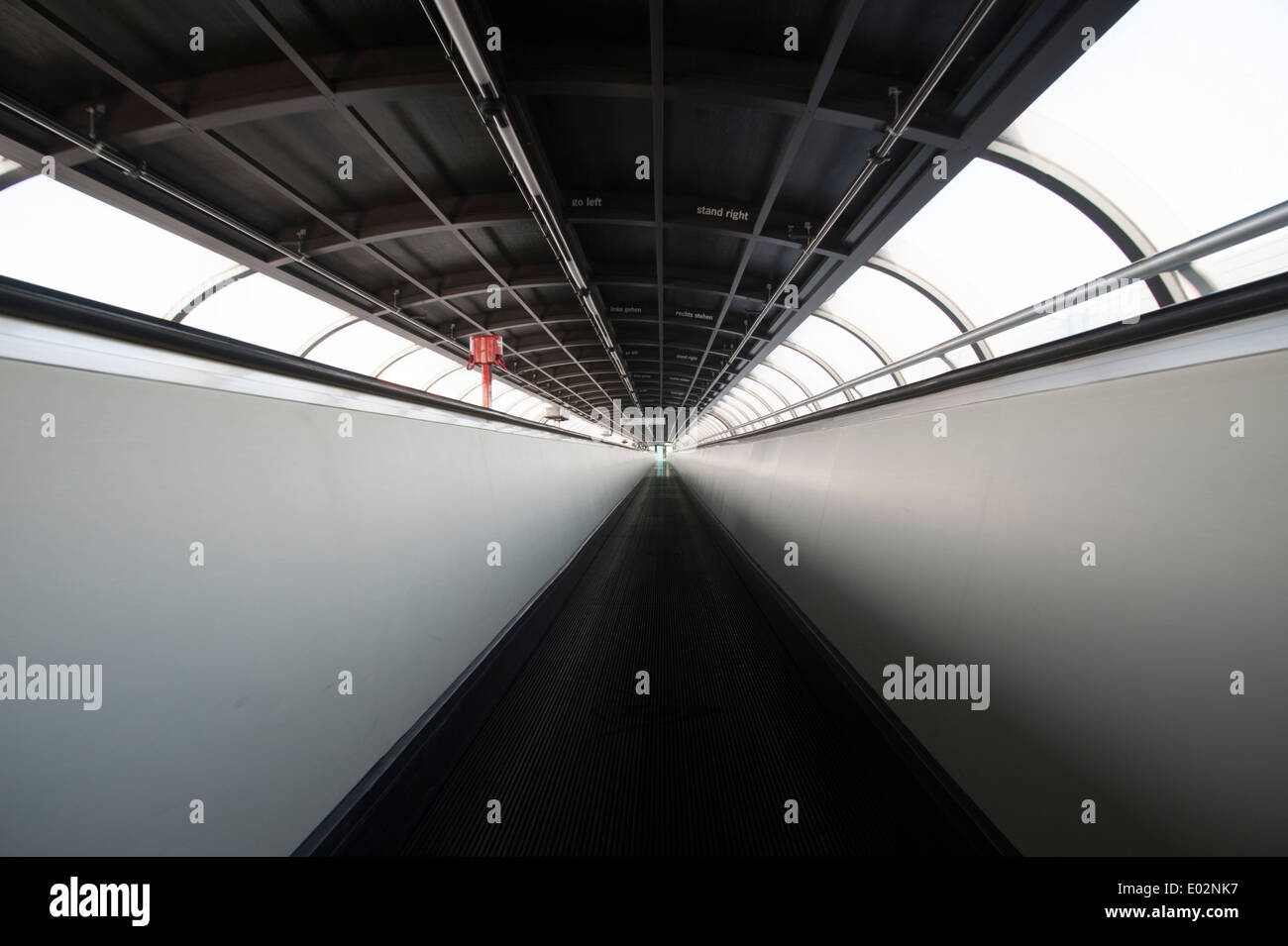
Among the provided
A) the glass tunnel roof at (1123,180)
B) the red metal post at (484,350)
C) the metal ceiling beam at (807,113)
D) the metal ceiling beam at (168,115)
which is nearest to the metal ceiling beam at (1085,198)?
the glass tunnel roof at (1123,180)

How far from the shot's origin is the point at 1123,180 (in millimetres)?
4508

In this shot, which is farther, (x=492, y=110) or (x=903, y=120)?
(x=903, y=120)

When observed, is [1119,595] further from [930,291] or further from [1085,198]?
[930,291]

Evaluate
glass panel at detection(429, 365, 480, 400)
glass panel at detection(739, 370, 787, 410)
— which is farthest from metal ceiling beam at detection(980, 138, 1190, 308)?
glass panel at detection(429, 365, 480, 400)

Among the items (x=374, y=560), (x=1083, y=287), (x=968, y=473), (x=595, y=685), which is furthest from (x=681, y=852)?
(x=1083, y=287)

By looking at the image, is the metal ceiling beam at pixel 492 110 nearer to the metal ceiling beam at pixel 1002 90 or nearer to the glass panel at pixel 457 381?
the metal ceiling beam at pixel 1002 90

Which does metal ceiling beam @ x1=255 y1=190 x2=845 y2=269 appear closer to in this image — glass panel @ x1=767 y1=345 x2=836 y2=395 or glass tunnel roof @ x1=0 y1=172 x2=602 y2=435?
glass tunnel roof @ x1=0 y1=172 x2=602 y2=435

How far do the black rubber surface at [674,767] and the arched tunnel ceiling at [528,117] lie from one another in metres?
4.66

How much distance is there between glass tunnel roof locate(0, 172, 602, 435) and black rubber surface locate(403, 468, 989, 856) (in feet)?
9.49

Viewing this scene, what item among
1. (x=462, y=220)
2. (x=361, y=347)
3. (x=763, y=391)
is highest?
(x=361, y=347)

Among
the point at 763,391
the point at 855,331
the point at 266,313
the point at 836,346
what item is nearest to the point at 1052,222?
the point at 855,331

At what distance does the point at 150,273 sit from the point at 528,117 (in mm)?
8168

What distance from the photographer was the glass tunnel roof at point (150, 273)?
634 centimetres

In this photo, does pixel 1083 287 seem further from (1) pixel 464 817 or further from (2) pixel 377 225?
(2) pixel 377 225
